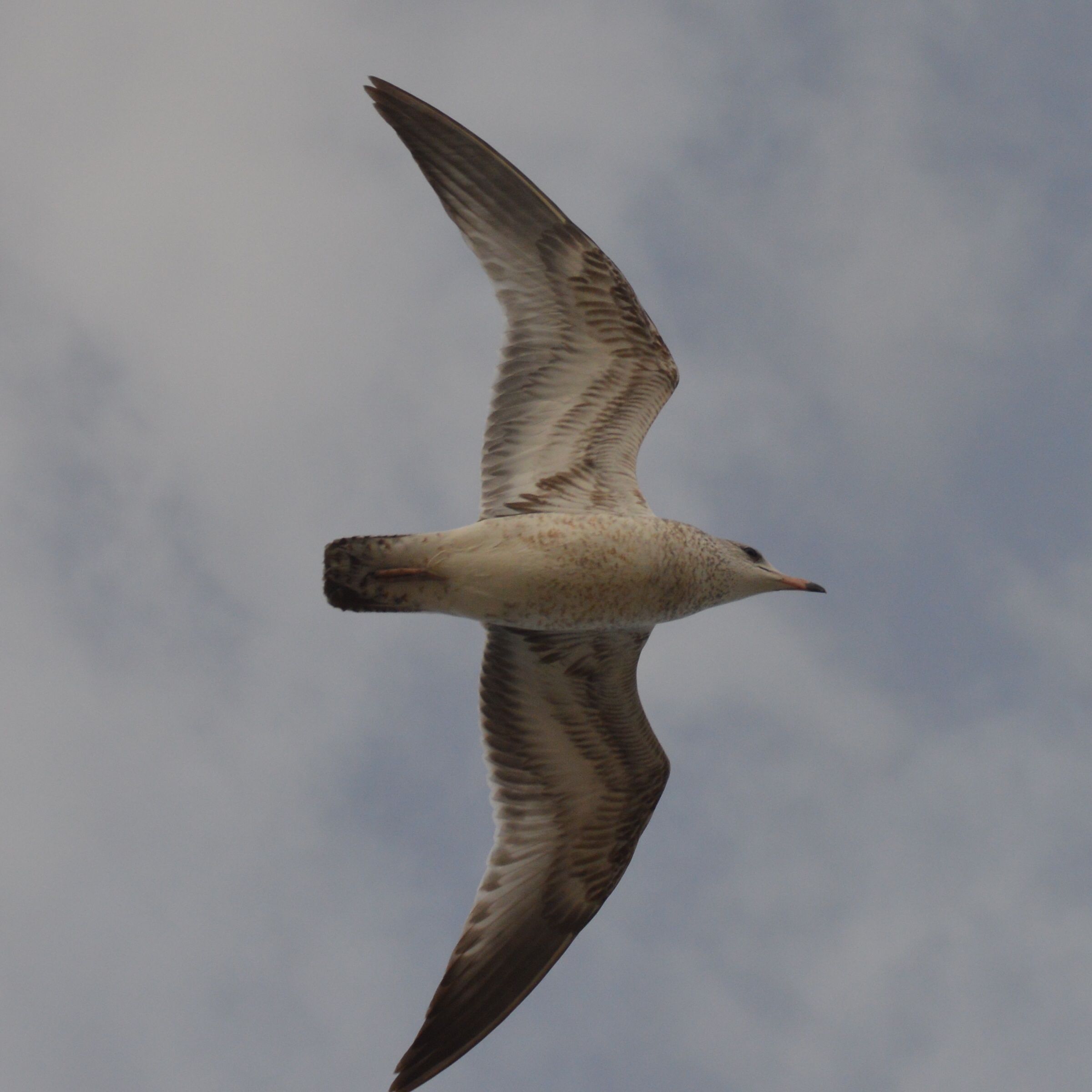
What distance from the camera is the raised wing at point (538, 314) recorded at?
11.0m

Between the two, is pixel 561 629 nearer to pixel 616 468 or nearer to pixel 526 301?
pixel 616 468

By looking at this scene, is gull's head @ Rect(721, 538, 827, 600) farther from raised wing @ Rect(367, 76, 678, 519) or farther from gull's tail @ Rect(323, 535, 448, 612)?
gull's tail @ Rect(323, 535, 448, 612)

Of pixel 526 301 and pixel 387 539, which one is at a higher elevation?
pixel 526 301

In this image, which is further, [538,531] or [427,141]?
[427,141]

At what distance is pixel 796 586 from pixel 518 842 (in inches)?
120

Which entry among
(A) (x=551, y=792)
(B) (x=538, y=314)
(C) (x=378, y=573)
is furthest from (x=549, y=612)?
(B) (x=538, y=314)

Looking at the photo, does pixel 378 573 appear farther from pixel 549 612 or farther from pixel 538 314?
pixel 538 314

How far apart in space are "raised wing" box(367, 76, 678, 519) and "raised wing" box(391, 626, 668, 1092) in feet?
4.63

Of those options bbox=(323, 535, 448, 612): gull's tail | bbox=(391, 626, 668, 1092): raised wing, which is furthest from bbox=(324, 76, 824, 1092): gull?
bbox=(323, 535, 448, 612): gull's tail

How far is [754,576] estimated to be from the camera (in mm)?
11203

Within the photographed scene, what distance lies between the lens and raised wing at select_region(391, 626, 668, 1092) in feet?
36.0

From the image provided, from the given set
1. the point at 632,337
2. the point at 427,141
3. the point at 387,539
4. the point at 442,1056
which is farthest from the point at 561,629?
the point at 427,141

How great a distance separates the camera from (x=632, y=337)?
1112cm

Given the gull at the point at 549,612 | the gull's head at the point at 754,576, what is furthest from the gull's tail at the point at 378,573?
the gull's head at the point at 754,576
